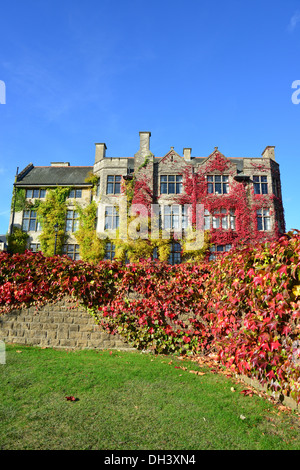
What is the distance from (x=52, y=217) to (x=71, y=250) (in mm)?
3575

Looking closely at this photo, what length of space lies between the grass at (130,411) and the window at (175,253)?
17281mm

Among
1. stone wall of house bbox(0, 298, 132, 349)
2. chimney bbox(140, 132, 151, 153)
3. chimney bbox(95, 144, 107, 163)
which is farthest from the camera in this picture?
chimney bbox(95, 144, 107, 163)

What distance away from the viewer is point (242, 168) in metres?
27.9

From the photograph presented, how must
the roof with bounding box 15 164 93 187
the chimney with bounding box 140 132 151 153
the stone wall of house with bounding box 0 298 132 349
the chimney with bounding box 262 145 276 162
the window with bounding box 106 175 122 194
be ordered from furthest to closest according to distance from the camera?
the roof with bounding box 15 164 93 187 → the chimney with bounding box 262 145 276 162 → the chimney with bounding box 140 132 151 153 → the window with bounding box 106 175 122 194 → the stone wall of house with bounding box 0 298 132 349

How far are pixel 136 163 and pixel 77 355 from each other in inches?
828

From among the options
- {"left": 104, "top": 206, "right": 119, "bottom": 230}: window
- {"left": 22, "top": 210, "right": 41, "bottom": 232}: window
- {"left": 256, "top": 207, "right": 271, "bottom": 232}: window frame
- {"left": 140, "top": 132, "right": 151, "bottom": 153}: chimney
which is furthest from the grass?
{"left": 140, "top": 132, "right": 151, "bottom": 153}: chimney

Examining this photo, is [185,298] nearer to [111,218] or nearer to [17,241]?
[111,218]

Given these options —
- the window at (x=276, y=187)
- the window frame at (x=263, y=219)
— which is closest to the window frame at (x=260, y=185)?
the window at (x=276, y=187)

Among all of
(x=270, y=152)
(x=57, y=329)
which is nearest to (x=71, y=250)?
(x=57, y=329)

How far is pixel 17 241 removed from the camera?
26.4 metres

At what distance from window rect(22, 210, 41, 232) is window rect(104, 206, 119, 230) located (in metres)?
6.75

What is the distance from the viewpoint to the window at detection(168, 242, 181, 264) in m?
23.9

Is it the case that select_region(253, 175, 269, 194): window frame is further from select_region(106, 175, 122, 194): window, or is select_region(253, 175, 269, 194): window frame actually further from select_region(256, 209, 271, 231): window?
select_region(106, 175, 122, 194): window

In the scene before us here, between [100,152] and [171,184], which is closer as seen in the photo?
[171,184]
